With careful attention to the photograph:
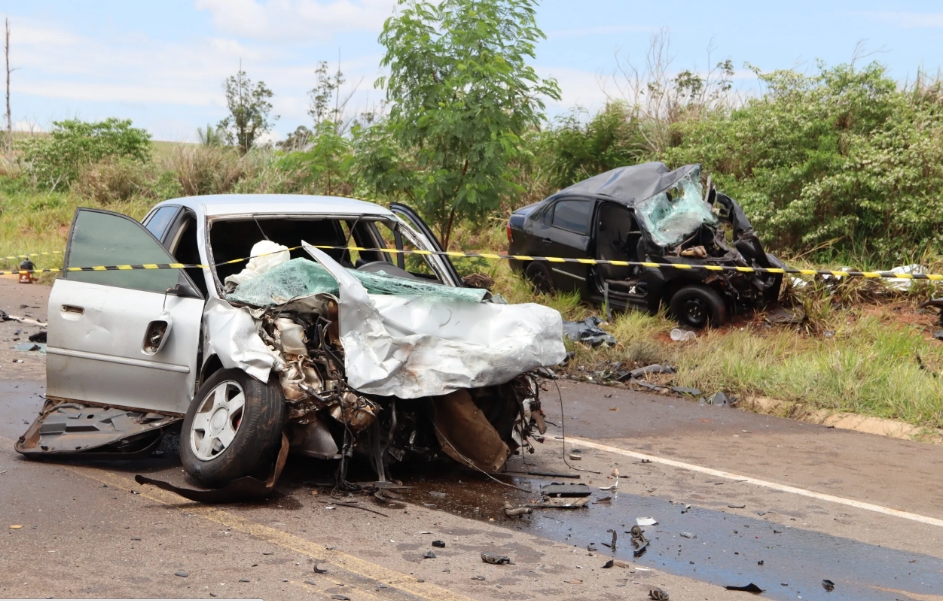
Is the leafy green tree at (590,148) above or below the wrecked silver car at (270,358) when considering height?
above

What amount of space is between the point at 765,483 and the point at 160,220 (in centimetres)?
470

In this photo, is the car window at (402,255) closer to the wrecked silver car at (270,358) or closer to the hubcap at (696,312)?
the wrecked silver car at (270,358)

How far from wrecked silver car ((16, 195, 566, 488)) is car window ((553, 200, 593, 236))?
264 inches

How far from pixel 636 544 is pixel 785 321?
722 centimetres

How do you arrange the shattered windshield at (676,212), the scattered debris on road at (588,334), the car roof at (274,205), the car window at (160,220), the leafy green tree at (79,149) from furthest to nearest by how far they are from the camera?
the leafy green tree at (79,149) → the shattered windshield at (676,212) → the scattered debris on road at (588,334) → the car window at (160,220) → the car roof at (274,205)

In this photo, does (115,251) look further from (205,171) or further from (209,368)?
(205,171)

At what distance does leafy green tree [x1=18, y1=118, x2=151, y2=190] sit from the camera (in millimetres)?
25938

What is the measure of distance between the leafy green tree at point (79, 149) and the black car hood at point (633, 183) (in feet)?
52.9

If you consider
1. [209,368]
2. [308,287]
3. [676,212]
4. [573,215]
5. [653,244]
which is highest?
[676,212]

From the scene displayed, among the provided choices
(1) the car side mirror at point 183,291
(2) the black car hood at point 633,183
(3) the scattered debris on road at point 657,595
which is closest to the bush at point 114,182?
(2) the black car hood at point 633,183

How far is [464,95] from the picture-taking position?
508 inches

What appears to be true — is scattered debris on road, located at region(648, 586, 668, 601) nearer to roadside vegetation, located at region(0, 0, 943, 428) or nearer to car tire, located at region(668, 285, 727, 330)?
roadside vegetation, located at region(0, 0, 943, 428)

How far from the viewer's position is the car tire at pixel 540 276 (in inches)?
534

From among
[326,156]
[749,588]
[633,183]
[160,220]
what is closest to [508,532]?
[749,588]
